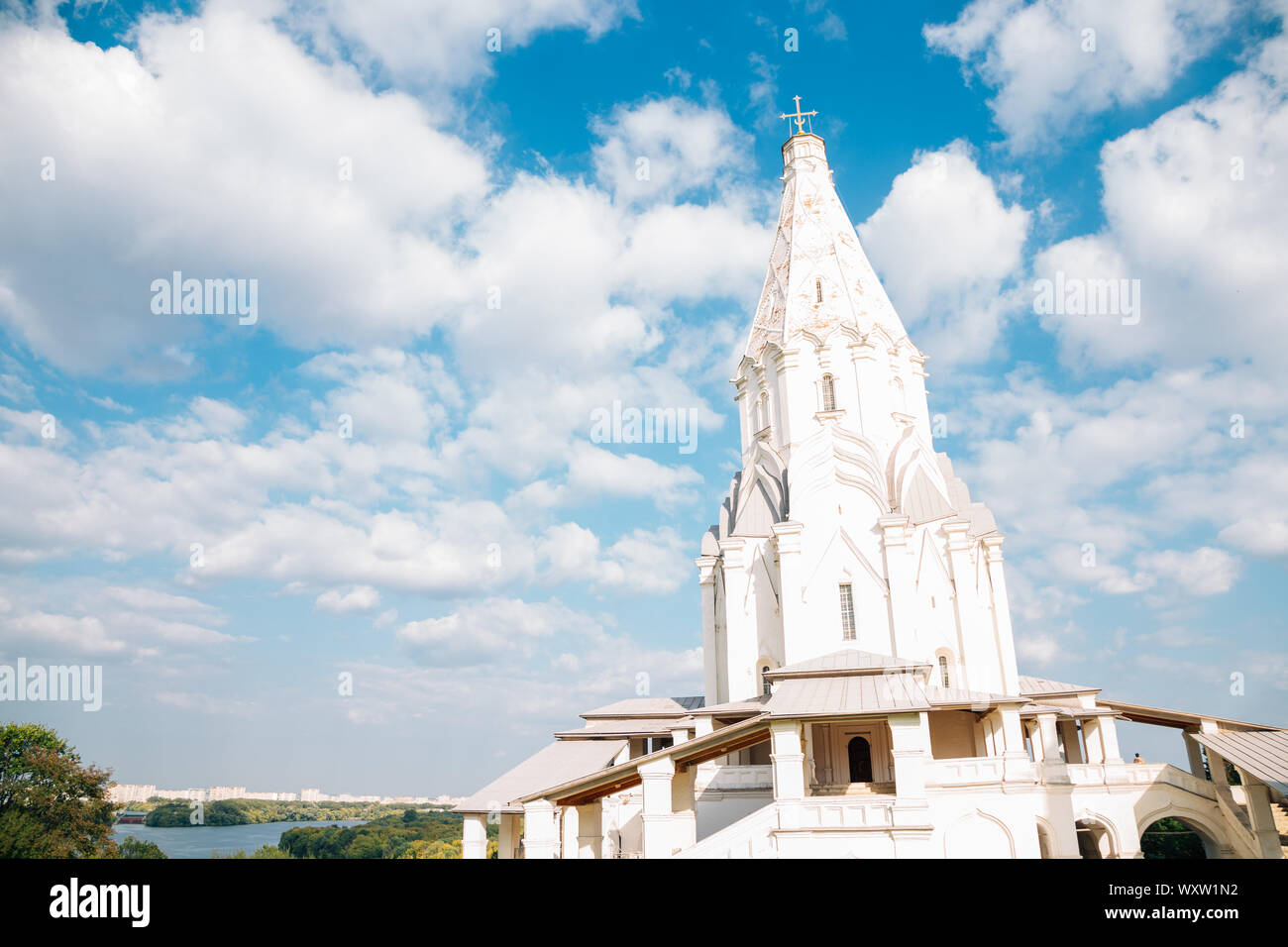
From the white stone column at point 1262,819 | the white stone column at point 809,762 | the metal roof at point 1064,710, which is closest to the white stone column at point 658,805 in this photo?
the white stone column at point 809,762

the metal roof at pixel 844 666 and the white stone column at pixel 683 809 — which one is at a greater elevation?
the metal roof at pixel 844 666

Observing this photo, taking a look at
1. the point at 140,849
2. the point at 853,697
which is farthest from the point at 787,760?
the point at 140,849

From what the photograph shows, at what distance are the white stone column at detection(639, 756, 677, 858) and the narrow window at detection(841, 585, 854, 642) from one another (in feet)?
34.6

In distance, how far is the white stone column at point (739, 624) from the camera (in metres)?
26.0

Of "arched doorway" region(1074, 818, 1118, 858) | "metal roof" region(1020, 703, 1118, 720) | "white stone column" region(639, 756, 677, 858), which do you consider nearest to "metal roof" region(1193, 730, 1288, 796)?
"metal roof" region(1020, 703, 1118, 720)

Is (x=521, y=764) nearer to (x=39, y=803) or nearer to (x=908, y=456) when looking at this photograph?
(x=908, y=456)

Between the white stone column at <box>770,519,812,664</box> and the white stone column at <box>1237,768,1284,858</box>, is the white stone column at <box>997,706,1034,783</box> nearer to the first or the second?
the white stone column at <box>1237,768,1284,858</box>

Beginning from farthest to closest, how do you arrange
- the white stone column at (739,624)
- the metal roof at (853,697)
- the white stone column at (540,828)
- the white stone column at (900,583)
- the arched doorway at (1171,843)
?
the arched doorway at (1171,843) → the white stone column at (739,624) → the white stone column at (900,583) → the white stone column at (540,828) → the metal roof at (853,697)

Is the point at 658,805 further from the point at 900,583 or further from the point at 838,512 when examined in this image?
the point at 838,512

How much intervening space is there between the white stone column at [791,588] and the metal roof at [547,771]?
6.14 metres

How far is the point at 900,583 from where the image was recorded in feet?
82.4

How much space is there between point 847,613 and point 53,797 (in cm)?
4261

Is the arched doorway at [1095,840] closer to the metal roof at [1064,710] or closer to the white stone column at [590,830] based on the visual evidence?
the metal roof at [1064,710]
